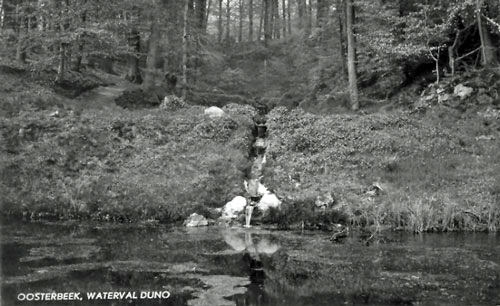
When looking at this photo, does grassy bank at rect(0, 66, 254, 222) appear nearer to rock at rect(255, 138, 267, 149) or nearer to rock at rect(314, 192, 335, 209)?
rock at rect(255, 138, 267, 149)

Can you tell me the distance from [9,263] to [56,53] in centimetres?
1735

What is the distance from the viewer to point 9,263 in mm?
10258

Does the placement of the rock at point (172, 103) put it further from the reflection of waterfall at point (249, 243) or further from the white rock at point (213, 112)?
the reflection of waterfall at point (249, 243)

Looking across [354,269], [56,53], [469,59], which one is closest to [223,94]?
[56,53]

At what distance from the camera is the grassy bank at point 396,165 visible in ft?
48.4

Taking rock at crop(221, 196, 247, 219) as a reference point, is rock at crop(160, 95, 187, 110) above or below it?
above

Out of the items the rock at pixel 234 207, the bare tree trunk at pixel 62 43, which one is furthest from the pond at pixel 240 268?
the bare tree trunk at pixel 62 43

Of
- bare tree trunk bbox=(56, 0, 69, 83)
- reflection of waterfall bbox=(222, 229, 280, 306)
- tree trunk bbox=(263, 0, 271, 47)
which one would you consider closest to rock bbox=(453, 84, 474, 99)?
reflection of waterfall bbox=(222, 229, 280, 306)

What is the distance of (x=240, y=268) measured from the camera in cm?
1059

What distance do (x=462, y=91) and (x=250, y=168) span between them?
32.0 ft

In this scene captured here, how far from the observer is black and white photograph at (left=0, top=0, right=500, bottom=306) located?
9.65 meters

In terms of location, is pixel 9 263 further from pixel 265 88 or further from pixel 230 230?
pixel 265 88

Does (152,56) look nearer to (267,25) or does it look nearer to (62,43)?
(62,43)

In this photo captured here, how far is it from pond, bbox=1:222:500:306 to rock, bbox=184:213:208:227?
1168 mm
